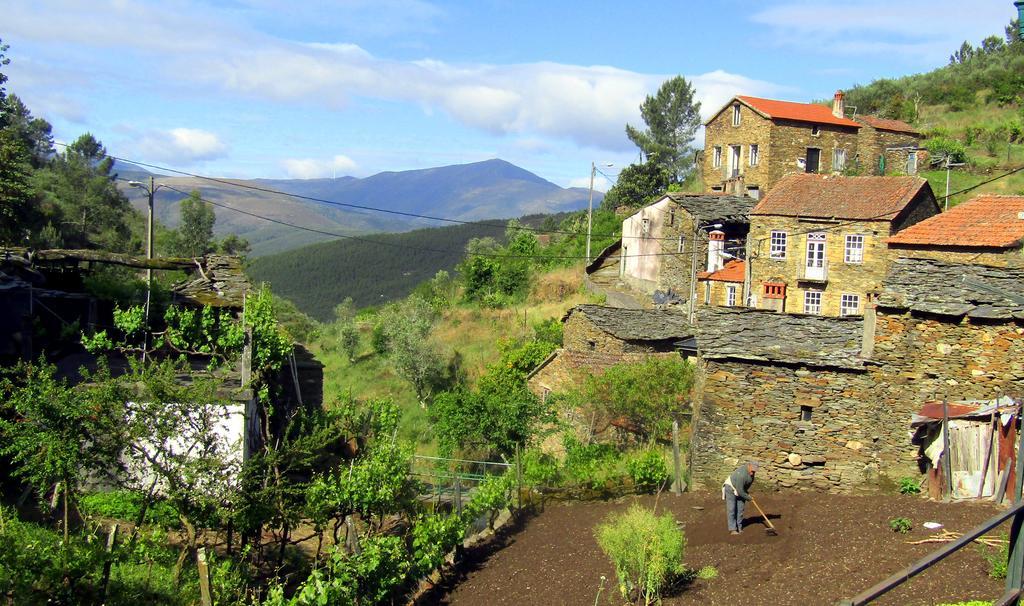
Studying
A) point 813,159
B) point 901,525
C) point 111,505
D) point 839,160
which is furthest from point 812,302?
point 111,505

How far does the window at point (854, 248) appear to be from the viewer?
30.9m

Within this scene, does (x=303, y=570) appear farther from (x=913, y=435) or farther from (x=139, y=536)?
(x=913, y=435)

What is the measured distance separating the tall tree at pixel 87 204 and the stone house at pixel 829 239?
1425 inches

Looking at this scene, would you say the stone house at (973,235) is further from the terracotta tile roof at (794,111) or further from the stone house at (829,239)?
the terracotta tile roof at (794,111)

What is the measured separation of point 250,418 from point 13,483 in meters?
4.28

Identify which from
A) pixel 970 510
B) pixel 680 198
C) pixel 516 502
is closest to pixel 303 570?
pixel 516 502

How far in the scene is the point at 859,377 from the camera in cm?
1473

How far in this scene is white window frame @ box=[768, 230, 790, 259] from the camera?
3256 centimetres

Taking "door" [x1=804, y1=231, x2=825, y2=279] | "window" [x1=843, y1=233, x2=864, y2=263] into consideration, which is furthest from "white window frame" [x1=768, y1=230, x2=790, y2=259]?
"window" [x1=843, y1=233, x2=864, y2=263]

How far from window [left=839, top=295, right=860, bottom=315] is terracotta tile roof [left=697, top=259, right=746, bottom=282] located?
13.6 feet

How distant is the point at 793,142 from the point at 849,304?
13.4m

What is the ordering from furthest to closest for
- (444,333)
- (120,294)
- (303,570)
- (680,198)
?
(444,333) < (680,198) < (120,294) < (303,570)

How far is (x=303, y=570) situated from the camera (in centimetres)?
1362

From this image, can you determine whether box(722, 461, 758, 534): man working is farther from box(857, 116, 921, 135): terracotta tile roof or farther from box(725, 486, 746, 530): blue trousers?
box(857, 116, 921, 135): terracotta tile roof
